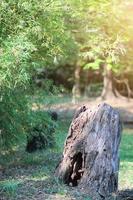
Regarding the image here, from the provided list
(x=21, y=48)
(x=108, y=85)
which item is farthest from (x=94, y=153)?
(x=108, y=85)

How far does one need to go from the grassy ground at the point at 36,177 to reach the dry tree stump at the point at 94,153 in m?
0.26

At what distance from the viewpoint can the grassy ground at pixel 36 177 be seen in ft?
26.8

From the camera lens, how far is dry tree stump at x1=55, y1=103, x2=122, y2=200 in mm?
8422

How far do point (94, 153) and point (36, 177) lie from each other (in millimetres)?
1538

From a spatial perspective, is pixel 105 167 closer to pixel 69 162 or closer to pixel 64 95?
pixel 69 162

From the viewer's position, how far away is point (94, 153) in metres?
8.48

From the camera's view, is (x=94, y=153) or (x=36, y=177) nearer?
(x=94, y=153)

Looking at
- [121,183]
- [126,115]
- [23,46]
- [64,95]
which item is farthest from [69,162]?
[64,95]

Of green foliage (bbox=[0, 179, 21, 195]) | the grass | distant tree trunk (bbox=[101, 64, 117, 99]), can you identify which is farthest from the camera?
Result: distant tree trunk (bbox=[101, 64, 117, 99])

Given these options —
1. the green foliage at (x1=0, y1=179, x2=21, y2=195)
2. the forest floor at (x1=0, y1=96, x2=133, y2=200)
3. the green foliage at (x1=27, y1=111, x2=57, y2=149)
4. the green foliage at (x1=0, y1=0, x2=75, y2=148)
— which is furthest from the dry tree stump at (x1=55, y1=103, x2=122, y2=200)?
the green foliage at (x1=27, y1=111, x2=57, y2=149)

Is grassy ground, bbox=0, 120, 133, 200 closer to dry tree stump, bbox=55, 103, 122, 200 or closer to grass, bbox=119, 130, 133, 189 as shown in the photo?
grass, bbox=119, 130, 133, 189

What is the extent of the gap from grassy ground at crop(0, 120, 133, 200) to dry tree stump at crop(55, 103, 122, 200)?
262mm

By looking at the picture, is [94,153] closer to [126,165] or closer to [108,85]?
[126,165]

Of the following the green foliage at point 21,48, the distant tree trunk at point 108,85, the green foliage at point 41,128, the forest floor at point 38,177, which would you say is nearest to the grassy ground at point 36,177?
the forest floor at point 38,177
